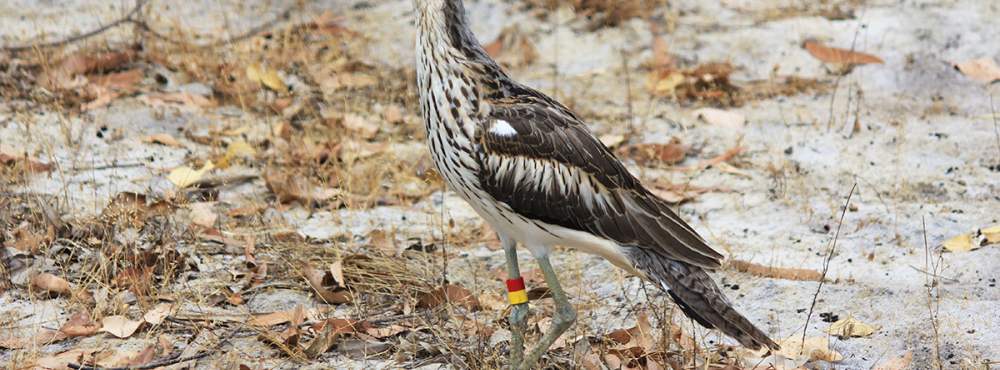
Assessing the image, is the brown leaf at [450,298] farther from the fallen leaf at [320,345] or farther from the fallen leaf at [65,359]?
the fallen leaf at [65,359]

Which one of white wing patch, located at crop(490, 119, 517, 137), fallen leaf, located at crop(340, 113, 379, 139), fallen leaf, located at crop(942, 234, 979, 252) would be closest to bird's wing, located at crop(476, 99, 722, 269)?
white wing patch, located at crop(490, 119, 517, 137)

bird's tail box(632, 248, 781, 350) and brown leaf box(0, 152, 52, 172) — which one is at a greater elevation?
brown leaf box(0, 152, 52, 172)

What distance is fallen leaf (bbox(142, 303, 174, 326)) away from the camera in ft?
15.2

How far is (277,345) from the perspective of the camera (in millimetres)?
4523

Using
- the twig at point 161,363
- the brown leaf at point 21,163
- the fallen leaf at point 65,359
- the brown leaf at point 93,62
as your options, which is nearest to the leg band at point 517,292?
the twig at point 161,363

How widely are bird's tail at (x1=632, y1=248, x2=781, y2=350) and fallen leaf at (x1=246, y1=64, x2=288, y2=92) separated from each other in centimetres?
380

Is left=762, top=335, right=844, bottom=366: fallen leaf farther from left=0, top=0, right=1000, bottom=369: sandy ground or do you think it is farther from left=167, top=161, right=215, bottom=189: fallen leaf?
left=167, top=161, right=215, bottom=189: fallen leaf

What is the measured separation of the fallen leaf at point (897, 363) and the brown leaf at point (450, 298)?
1604 mm

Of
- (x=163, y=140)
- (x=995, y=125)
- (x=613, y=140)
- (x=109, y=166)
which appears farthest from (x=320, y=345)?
(x=995, y=125)

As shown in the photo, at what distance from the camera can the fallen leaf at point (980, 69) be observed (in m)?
7.83

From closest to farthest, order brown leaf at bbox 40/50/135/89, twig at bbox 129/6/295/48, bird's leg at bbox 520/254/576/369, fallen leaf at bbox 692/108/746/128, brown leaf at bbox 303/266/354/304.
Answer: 1. bird's leg at bbox 520/254/576/369
2. brown leaf at bbox 303/266/354/304
3. brown leaf at bbox 40/50/135/89
4. fallen leaf at bbox 692/108/746/128
5. twig at bbox 129/6/295/48

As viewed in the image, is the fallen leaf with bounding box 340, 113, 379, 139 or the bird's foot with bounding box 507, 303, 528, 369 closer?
the bird's foot with bounding box 507, 303, 528, 369

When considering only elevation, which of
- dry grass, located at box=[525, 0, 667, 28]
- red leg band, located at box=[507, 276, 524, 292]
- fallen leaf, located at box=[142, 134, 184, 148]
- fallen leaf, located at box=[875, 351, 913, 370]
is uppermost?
dry grass, located at box=[525, 0, 667, 28]

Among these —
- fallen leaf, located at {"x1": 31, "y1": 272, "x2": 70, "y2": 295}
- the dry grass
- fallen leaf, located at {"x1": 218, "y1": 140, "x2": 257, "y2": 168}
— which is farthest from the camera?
the dry grass
